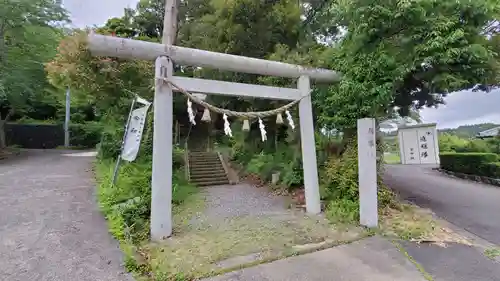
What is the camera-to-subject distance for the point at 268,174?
949 centimetres

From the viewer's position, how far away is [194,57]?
4.93 meters

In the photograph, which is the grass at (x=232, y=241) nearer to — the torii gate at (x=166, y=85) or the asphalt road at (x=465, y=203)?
the torii gate at (x=166, y=85)

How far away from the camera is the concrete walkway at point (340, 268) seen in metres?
3.45

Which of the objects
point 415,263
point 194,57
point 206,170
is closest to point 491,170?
point 415,263

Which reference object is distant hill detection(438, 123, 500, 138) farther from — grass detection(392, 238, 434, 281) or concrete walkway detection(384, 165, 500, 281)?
grass detection(392, 238, 434, 281)

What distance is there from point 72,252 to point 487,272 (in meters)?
5.47

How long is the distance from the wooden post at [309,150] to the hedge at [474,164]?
A: 1036 centimetres

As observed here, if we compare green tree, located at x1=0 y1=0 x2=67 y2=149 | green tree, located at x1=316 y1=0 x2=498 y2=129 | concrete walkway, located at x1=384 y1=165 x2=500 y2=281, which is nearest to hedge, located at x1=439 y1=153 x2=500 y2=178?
concrete walkway, located at x1=384 y1=165 x2=500 y2=281

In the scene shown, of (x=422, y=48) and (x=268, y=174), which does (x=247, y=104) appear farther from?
(x=422, y=48)

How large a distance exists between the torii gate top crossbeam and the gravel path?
288 centimetres

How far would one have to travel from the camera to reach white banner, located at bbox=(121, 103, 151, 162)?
6098 mm

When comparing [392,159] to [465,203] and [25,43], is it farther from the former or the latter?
[25,43]

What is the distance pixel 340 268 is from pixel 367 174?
2.09 meters

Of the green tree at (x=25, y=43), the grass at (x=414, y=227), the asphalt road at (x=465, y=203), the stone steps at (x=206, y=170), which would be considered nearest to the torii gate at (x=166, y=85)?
the grass at (x=414, y=227)
